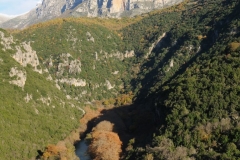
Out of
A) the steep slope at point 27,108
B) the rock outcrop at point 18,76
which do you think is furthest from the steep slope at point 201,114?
Result: the rock outcrop at point 18,76

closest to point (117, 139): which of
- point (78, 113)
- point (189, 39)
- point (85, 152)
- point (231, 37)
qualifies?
point (85, 152)

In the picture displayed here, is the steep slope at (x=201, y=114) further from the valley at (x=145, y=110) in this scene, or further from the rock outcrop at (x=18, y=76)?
the rock outcrop at (x=18, y=76)

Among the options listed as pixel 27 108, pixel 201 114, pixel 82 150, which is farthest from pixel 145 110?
pixel 201 114

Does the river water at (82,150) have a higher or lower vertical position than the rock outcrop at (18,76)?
lower

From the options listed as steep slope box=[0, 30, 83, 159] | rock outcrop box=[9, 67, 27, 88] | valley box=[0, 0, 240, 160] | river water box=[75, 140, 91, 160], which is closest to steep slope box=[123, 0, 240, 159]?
valley box=[0, 0, 240, 160]

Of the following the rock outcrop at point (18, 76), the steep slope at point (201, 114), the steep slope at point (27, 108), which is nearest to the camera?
the steep slope at point (201, 114)

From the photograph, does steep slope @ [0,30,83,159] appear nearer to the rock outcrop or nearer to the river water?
the rock outcrop

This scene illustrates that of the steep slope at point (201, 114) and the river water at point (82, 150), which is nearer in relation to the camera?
the steep slope at point (201, 114)
